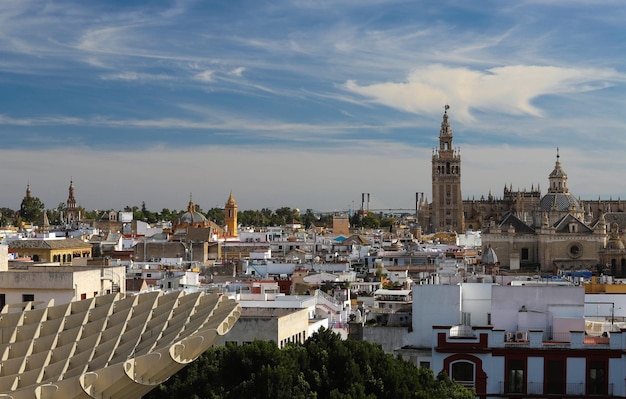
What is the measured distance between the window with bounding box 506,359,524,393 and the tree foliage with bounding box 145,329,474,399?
2800 mm

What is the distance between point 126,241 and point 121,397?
87.1 metres

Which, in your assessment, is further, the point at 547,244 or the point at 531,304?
the point at 547,244

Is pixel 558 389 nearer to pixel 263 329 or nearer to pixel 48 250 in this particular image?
pixel 263 329

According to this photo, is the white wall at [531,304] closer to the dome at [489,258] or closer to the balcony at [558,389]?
the balcony at [558,389]

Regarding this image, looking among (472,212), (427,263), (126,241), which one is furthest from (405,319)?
(472,212)

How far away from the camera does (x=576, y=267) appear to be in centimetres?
9588

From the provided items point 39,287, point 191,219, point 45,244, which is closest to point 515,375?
point 39,287

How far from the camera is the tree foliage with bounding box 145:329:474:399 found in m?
25.8

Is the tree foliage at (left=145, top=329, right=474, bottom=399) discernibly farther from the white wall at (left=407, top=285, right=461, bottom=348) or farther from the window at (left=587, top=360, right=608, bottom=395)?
the white wall at (left=407, top=285, right=461, bottom=348)

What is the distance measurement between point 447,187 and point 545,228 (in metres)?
62.0

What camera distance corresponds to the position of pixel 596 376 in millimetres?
30922

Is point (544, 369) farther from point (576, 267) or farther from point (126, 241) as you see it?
point (126, 241)

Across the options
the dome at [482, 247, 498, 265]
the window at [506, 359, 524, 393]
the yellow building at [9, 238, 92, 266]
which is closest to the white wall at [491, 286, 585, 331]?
the window at [506, 359, 524, 393]

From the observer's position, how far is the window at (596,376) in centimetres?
3081
